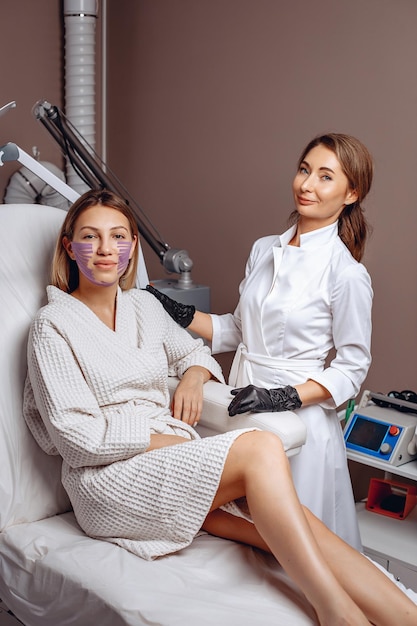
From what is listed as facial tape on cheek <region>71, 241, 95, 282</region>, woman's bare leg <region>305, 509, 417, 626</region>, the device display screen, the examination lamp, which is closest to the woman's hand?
facial tape on cheek <region>71, 241, 95, 282</region>

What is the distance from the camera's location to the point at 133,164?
11.5ft

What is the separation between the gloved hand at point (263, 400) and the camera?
182 centimetres

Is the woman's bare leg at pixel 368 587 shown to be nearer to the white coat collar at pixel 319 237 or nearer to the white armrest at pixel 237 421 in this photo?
the white armrest at pixel 237 421

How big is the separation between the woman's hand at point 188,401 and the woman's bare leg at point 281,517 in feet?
0.93

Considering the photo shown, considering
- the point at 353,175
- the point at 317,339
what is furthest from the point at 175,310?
the point at 353,175

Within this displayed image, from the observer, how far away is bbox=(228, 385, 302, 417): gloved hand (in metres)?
1.82

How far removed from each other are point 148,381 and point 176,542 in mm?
384

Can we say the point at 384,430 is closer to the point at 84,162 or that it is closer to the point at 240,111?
the point at 84,162

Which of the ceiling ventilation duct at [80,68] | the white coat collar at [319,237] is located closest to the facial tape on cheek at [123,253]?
the white coat collar at [319,237]

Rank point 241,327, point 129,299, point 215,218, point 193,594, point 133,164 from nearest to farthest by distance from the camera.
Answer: point 193,594 → point 129,299 → point 241,327 → point 215,218 → point 133,164

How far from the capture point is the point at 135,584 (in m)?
1.50

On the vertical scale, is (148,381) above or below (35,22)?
below

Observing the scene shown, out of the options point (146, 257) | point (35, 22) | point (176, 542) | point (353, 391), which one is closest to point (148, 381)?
point (176, 542)

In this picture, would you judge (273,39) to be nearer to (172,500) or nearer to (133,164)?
(133,164)
